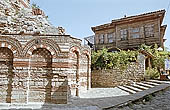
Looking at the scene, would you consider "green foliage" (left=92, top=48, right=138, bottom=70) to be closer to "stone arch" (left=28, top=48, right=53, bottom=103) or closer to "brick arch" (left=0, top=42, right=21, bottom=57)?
"stone arch" (left=28, top=48, right=53, bottom=103)

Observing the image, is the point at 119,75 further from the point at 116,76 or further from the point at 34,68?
the point at 34,68

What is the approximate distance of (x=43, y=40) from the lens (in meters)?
5.99

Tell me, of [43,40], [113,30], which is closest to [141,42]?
[113,30]

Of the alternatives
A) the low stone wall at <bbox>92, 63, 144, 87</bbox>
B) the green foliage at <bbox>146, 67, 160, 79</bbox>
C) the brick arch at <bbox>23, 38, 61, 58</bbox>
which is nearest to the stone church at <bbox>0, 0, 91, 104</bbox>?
the brick arch at <bbox>23, 38, 61, 58</bbox>

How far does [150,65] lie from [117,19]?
767cm

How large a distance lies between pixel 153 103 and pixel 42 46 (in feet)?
17.9

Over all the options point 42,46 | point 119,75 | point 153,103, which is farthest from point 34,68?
point 119,75

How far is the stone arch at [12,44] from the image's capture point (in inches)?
231

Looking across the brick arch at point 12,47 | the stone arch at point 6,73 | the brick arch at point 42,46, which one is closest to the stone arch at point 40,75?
the brick arch at point 42,46

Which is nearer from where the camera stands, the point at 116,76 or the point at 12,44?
the point at 12,44

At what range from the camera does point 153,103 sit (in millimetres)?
5754

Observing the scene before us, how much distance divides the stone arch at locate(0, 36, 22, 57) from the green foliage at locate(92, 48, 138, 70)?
7.82 metres

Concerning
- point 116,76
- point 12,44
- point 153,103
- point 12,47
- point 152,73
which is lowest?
point 153,103

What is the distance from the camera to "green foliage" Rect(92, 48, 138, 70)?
1179cm
